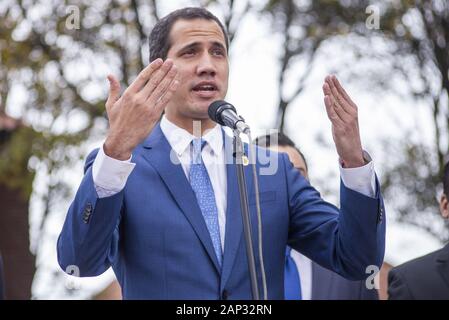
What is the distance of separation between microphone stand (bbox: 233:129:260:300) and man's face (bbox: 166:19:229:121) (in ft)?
1.93

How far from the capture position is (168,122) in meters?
4.09

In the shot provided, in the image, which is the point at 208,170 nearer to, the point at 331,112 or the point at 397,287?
the point at 331,112

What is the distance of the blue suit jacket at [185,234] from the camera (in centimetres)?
346

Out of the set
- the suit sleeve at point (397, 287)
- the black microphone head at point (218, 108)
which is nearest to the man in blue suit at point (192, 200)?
the black microphone head at point (218, 108)

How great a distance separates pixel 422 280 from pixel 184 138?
159 centimetres

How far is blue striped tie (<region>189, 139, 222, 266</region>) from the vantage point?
147 inches

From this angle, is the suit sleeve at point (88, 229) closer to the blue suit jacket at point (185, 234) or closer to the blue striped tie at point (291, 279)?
the blue suit jacket at point (185, 234)

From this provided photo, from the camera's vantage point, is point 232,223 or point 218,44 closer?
point 232,223

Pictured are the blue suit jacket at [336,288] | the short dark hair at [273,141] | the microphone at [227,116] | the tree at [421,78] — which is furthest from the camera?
the tree at [421,78]

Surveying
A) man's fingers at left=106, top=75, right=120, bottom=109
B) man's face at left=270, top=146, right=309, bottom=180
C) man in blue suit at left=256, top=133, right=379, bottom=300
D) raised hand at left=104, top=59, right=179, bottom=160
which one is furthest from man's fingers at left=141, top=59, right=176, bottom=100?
man's face at left=270, top=146, right=309, bottom=180

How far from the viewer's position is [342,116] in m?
3.52

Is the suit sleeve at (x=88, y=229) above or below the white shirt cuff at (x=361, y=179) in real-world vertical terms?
below

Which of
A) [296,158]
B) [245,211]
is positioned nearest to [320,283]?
[296,158]
